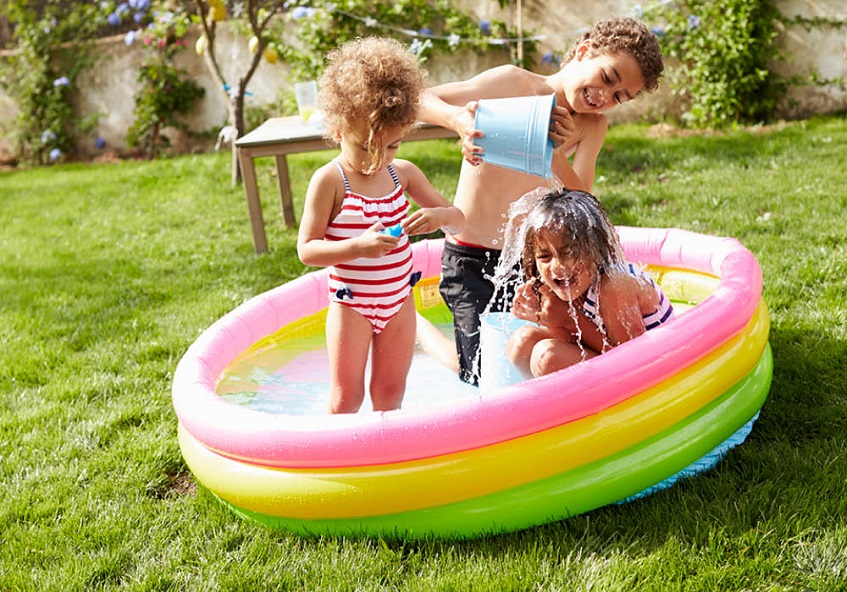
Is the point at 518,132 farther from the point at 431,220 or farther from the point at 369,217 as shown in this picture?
the point at 369,217

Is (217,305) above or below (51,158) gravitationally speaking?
above

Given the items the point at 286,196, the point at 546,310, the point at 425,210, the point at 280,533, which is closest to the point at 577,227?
the point at 546,310

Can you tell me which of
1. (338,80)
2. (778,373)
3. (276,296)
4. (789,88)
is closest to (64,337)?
(276,296)

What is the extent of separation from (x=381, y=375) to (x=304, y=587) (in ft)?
2.82

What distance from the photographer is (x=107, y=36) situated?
9.79 metres

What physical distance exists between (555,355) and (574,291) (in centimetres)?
22

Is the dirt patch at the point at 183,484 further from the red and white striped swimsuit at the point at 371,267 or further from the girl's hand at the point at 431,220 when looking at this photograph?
the girl's hand at the point at 431,220

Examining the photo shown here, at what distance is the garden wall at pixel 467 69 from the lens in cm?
707

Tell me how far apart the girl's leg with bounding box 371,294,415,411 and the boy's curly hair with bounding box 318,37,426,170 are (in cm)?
55

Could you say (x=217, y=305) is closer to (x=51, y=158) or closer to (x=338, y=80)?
(x=338, y=80)

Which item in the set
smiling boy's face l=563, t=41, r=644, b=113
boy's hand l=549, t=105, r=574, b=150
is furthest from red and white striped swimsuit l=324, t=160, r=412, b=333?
smiling boy's face l=563, t=41, r=644, b=113

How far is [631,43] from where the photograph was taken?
283 centimetres

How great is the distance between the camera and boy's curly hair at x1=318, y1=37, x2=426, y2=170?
2422 millimetres

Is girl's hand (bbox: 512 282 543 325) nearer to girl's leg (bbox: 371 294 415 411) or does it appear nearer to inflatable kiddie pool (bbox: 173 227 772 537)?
girl's leg (bbox: 371 294 415 411)
